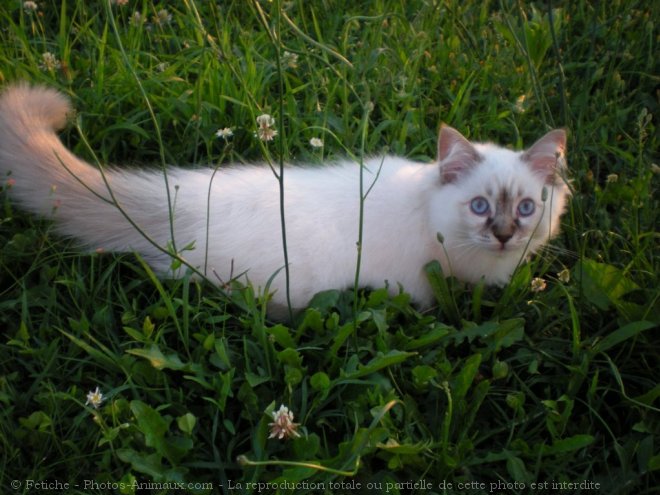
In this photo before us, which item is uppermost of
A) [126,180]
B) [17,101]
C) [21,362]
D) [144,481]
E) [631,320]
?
[17,101]

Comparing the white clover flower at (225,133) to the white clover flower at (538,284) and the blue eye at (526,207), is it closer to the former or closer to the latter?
the blue eye at (526,207)

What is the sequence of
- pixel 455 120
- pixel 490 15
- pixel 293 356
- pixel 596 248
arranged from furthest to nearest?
pixel 490 15
pixel 455 120
pixel 596 248
pixel 293 356

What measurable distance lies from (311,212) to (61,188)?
942 millimetres

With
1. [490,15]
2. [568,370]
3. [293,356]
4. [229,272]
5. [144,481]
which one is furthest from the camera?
[490,15]

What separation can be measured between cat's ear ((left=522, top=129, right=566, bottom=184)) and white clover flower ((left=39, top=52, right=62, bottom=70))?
216 centimetres

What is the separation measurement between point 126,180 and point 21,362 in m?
0.79

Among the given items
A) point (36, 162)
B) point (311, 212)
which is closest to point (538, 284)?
point (311, 212)

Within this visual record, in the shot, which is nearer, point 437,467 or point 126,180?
point 437,467

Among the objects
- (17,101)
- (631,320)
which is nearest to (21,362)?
(17,101)

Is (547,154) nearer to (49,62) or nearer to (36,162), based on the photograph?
(36,162)

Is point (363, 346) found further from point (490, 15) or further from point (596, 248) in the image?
point (490, 15)

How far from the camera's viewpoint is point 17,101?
272 cm

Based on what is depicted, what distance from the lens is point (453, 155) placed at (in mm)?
2648

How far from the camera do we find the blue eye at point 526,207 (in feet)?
8.58
